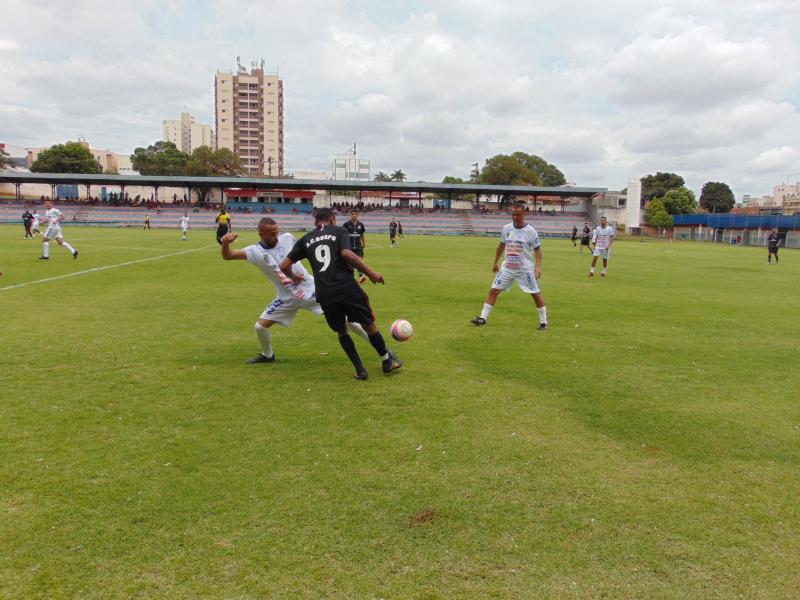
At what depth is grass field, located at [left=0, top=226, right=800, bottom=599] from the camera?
3059mm

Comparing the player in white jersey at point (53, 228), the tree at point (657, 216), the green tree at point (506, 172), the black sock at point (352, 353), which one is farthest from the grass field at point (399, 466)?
the green tree at point (506, 172)

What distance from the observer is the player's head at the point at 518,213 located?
9.41 metres

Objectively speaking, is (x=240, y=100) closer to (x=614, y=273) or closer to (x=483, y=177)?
(x=483, y=177)

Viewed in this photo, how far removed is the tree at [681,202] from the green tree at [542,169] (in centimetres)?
3144

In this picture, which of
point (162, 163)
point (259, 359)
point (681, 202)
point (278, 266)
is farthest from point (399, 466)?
point (162, 163)

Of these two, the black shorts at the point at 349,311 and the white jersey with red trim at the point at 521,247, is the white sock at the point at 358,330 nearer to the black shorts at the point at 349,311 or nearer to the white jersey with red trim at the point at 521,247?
the black shorts at the point at 349,311

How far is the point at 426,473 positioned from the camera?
164 inches

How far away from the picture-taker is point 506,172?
105 meters

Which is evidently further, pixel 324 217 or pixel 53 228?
pixel 53 228

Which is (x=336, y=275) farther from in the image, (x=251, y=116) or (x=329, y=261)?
(x=251, y=116)

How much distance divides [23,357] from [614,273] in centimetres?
1884

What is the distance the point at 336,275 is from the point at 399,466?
269 cm

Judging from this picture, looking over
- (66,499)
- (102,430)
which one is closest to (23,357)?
(102,430)

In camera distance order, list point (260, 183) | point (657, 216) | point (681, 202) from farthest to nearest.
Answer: point (681, 202)
point (657, 216)
point (260, 183)
